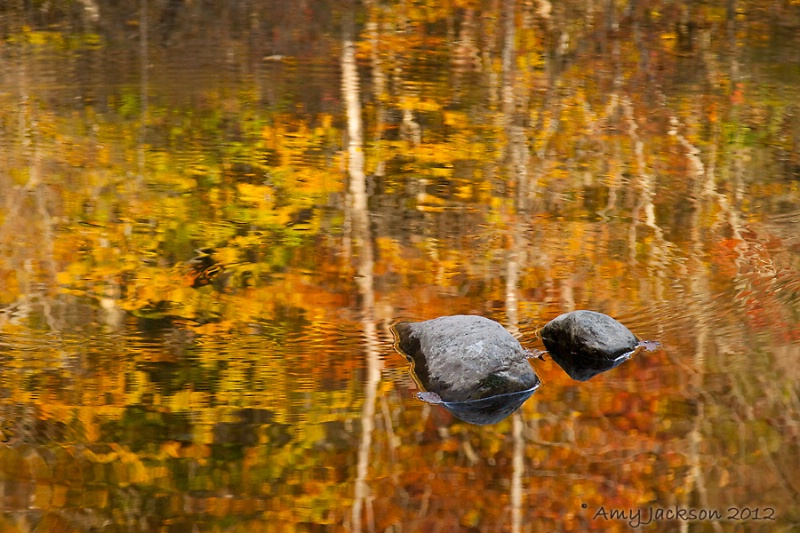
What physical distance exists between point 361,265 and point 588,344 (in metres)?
1.20

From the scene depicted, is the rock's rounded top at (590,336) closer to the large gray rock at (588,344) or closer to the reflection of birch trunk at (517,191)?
the large gray rock at (588,344)

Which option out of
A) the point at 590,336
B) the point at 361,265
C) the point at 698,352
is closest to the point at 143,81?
the point at 361,265

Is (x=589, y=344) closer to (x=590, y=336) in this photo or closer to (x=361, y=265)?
(x=590, y=336)

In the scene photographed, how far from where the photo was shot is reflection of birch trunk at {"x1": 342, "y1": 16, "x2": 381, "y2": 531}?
271 centimetres

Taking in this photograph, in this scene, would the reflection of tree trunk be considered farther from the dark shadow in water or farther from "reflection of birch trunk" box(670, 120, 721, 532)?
"reflection of birch trunk" box(670, 120, 721, 532)

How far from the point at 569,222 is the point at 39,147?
2861 mm

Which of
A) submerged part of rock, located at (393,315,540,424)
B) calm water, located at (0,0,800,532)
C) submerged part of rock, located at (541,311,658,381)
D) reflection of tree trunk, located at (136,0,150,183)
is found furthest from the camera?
reflection of tree trunk, located at (136,0,150,183)

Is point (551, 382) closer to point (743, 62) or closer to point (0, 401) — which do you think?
point (0, 401)

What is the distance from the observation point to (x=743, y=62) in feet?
24.9

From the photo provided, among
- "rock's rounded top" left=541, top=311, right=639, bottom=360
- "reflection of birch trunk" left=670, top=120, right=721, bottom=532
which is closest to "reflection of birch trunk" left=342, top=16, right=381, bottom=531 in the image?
"rock's rounded top" left=541, top=311, right=639, bottom=360

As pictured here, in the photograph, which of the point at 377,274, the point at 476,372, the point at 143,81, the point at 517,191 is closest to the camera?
the point at 476,372

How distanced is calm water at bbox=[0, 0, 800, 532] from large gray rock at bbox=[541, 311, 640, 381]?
65 millimetres

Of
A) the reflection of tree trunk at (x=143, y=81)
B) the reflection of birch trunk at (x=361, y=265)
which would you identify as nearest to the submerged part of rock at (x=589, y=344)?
the reflection of birch trunk at (x=361, y=265)

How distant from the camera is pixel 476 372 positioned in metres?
3.04
